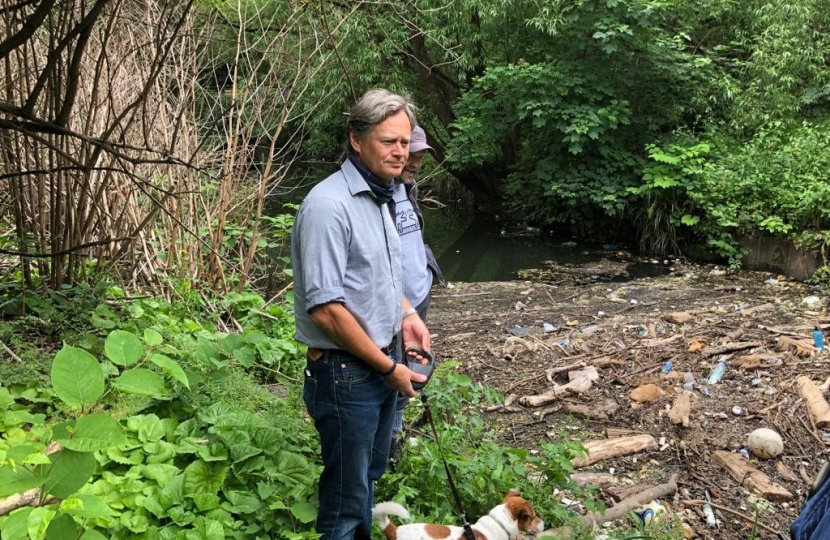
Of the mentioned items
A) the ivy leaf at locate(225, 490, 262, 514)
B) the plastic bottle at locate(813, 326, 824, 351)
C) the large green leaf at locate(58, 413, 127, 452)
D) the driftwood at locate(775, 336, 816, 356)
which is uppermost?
the large green leaf at locate(58, 413, 127, 452)

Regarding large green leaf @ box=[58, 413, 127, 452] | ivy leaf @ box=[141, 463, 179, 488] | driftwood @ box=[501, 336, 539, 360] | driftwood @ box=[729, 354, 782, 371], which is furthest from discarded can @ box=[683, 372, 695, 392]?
large green leaf @ box=[58, 413, 127, 452]

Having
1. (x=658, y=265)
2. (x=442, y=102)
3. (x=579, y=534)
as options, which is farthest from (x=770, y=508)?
(x=442, y=102)

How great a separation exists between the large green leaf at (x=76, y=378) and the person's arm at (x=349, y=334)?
735 millimetres

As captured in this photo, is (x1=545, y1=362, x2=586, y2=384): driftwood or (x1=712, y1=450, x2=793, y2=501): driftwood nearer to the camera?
(x1=712, y1=450, x2=793, y2=501): driftwood

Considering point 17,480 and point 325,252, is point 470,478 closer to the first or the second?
point 325,252

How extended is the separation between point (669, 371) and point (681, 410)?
1012 millimetres

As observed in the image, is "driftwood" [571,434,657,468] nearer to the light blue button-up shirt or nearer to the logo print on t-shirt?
the logo print on t-shirt

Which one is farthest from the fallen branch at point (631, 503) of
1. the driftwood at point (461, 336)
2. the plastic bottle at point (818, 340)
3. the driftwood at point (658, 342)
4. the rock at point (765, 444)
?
the driftwood at point (461, 336)

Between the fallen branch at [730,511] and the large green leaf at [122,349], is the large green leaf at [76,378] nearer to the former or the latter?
the large green leaf at [122,349]

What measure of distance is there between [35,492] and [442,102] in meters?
15.9

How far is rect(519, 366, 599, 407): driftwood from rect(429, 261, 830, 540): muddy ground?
0.04 meters

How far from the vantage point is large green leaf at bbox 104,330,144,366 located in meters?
1.99

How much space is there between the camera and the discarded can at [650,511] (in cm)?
348

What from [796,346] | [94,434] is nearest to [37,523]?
[94,434]
